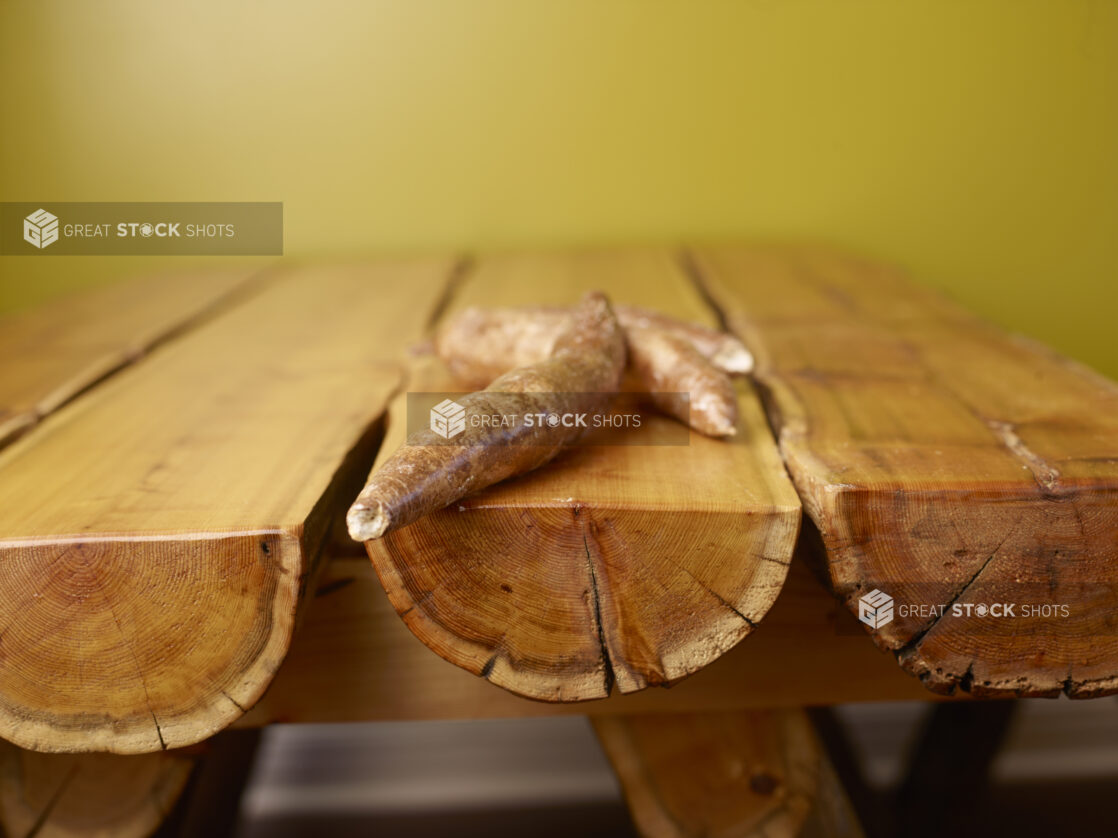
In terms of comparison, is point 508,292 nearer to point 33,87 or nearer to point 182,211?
point 182,211

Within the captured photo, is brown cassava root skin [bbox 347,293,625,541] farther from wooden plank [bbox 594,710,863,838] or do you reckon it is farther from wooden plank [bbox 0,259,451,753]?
wooden plank [bbox 594,710,863,838]

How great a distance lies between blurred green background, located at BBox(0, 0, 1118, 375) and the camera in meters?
1.61

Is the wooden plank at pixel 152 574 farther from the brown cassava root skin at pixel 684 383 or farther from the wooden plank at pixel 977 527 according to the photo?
the wooden plank at pixel 977 527

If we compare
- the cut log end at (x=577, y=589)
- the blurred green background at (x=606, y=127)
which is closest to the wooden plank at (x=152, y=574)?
the cut log end at (x=577, y=589)

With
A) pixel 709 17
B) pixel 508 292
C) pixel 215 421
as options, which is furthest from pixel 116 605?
pixel 709 17

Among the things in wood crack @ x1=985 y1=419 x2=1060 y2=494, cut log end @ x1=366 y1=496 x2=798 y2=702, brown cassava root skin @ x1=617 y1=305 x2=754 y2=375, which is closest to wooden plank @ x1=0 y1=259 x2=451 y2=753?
cut log end @ x1=366 y1=496 x2=798 y2=702

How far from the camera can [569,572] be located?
0.63 m

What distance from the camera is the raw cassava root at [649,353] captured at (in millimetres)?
797

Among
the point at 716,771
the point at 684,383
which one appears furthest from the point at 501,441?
the point at 716,771

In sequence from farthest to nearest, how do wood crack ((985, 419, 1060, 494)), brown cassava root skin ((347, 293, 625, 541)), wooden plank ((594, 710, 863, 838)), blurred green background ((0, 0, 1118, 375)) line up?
blurred green background ((0, 0, 1118, 375))
wooden plank ((594, 710, 863, 838))
wood crack ((985, 419, 1060, 494))
brown cassava root skin ((347, 293, 625, 541))

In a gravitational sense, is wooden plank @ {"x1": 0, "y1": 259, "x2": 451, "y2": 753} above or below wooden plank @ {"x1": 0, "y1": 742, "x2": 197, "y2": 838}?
above

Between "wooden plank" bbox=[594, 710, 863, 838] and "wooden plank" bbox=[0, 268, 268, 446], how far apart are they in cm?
71

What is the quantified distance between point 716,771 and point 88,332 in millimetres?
1056

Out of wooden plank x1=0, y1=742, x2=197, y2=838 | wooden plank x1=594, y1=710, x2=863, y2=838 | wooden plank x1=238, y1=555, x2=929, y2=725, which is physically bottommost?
wooden plank x1=0, y1=742, x2=197, y2=838
